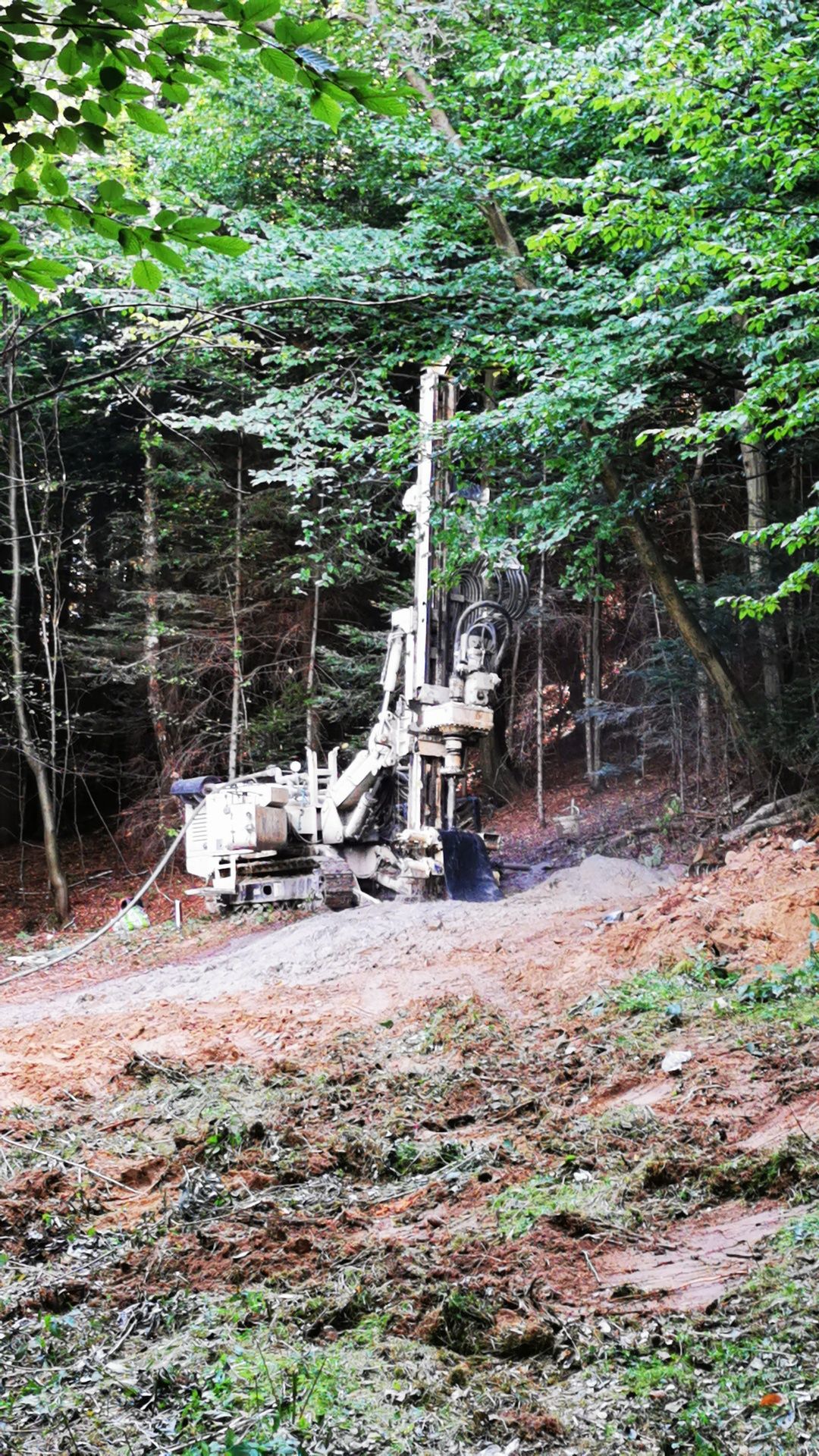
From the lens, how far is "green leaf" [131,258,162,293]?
86.4 inches

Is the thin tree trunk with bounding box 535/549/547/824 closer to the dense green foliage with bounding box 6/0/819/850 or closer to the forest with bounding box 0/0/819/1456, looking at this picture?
the forest with bounding box 0/0/819/1456

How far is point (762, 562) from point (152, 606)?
937 cm

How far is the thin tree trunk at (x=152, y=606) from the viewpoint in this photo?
1702cm

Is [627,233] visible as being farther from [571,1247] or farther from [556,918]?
[571,1247]

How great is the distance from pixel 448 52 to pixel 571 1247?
44.6 ft

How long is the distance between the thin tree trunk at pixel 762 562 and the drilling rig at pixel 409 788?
253 centimetres

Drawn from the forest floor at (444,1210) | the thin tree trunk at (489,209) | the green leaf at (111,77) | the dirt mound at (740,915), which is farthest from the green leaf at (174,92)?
the thin tree trunk at (489,209)

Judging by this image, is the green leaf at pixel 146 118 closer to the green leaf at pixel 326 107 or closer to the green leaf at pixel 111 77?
the green leaf at pixel 111 77

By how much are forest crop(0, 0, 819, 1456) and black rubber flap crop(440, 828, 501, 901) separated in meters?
0.68

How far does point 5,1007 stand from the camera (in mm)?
9422

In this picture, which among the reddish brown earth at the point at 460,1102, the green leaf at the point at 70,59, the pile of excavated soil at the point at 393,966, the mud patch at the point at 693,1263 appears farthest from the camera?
the pile of excavated soil at the point at 393,966

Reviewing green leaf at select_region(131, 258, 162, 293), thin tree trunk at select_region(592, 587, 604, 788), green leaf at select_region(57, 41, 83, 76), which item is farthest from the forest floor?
thin tree trunk at select_region(592, 587, 604, 788)

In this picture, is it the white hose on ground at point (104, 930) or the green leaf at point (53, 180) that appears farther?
the white hose on ground at point (104, 930)

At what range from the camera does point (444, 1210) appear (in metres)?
3.72
